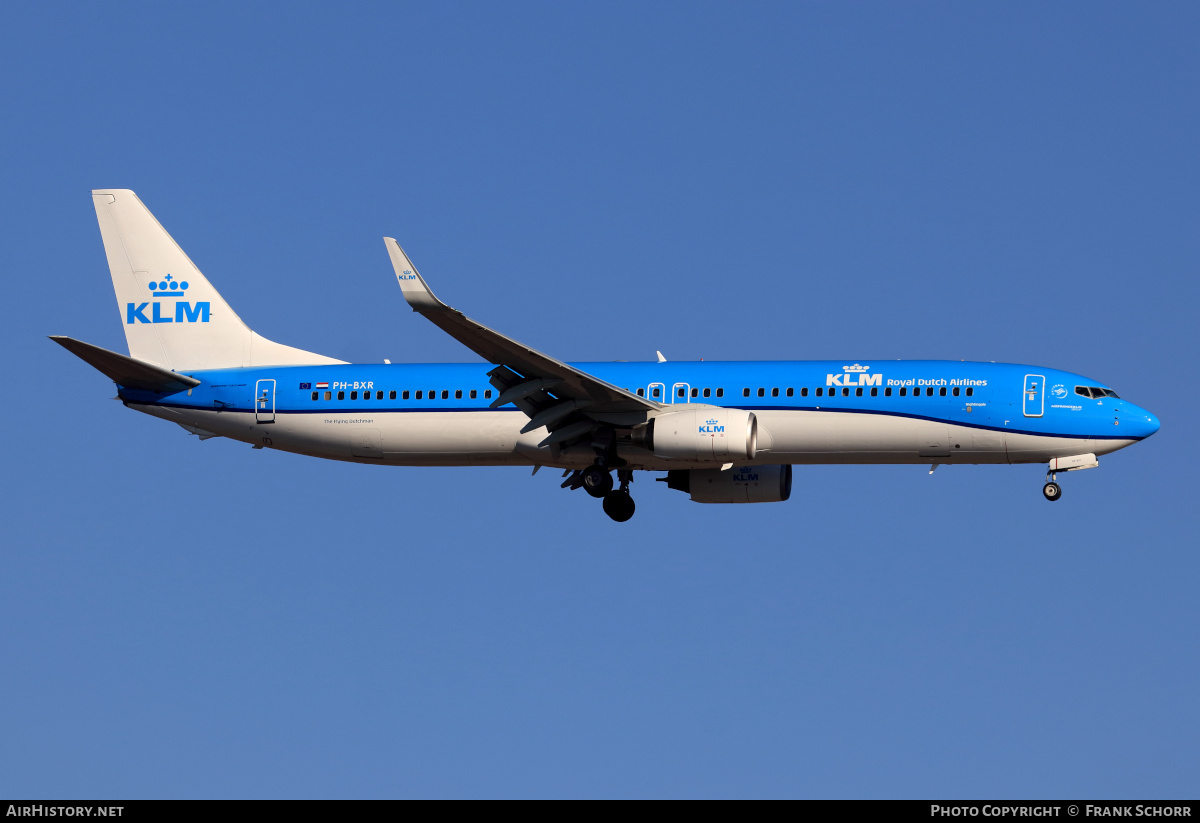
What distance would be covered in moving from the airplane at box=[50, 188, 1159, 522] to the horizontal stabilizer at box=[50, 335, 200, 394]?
0.21ft

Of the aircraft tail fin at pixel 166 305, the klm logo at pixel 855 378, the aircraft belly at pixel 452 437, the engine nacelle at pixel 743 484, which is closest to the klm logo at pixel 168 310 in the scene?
the aircraft tail fin at pixel 166 305

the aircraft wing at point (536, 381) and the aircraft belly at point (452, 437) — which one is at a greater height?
the aircraft wing at point (536, 381)

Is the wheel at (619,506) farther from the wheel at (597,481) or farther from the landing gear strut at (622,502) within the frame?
the wheel at (597,481)

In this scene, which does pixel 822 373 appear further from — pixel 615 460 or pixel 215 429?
pixel 215 429

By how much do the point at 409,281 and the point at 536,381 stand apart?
605 centimetres

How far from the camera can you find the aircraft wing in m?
43.0

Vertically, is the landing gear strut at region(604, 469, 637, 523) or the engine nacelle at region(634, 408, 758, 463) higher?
the engine nacelle at region(634, 408, 758, 463)

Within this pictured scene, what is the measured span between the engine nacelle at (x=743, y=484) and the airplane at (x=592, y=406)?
5cm

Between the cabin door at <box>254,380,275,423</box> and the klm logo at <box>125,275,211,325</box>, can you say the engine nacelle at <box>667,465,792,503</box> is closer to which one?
the cabin door at <box>254,380,275,423</box>

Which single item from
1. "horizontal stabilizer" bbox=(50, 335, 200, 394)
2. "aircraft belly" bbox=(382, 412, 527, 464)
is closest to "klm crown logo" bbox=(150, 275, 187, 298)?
"horizontal stabilizer" bbox=(50, 335, 200, 394)

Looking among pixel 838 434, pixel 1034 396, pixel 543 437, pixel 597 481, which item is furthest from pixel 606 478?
pixel 1034 396

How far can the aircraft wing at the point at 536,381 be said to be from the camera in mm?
43031

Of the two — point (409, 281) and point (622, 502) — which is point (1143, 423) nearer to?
point (622, 502)
